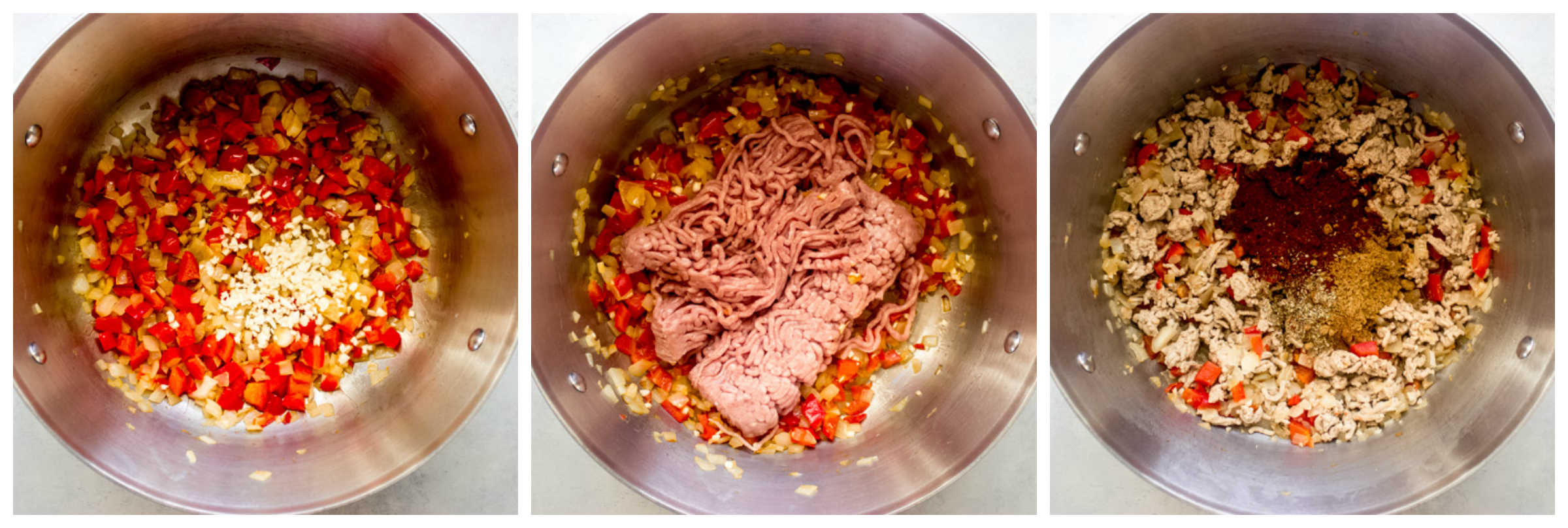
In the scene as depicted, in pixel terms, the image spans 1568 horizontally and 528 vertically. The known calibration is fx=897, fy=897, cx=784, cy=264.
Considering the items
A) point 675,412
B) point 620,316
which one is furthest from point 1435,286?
point 620,316

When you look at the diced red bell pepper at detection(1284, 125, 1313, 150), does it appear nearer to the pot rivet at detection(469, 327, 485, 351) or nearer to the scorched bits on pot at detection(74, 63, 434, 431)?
the pot rivet at detection(469, 327, 485, 351)

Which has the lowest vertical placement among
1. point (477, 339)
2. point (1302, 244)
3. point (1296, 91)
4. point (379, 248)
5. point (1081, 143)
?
point (477, 339)

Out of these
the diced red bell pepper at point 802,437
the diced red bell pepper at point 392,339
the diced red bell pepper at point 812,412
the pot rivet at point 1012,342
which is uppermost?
the diced red bell pepper at point 392,339

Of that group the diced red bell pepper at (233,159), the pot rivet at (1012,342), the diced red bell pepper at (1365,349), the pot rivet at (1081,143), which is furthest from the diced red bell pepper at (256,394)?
the diced red bell pepper at (1365,349)

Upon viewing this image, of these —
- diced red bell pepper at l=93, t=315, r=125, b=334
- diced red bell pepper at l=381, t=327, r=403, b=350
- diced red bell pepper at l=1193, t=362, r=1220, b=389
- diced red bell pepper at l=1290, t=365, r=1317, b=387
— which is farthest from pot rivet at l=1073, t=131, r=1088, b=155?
diced red bell pepper at l=93, t=315, r=125, b=334

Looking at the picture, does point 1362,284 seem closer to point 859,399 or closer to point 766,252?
point 859,399

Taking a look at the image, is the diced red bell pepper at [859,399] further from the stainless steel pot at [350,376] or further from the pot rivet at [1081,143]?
the stainless steel pot at [350,376]

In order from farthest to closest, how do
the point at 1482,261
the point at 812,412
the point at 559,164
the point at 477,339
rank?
the point at 812,412, the point at 1482,261, the point at 477,339, the point at 559,164
